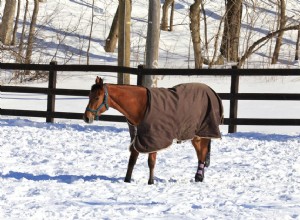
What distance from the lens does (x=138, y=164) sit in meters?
9.46

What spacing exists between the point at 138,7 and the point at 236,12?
51.7ft

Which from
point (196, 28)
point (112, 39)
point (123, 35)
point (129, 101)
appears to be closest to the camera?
point (129, 101)

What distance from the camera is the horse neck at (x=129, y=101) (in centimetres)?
775

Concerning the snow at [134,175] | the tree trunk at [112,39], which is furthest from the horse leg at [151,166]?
the tree trunk at [112,39]

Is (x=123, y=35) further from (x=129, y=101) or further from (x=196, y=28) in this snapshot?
(x=129, y=101)

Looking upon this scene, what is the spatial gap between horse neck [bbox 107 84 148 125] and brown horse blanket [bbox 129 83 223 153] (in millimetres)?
76

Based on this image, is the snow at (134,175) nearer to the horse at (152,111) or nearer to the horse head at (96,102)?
the horse at (152,111)

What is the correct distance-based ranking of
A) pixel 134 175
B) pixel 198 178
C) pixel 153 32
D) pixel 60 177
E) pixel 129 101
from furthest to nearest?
pixel 153 32
pixel 134 175
pixel 60 177
pixel 198 178
pixel 129 101

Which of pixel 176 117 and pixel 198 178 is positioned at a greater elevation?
pixel 176 117

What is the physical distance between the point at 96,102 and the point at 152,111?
0.62 meters

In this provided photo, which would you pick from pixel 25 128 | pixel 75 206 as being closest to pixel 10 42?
pixel 25 128

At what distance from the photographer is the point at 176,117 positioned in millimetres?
7910

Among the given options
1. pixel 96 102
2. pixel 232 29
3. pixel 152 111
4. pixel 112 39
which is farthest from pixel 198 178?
pixel 112 39

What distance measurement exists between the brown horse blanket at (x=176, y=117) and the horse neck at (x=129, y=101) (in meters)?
0.08
